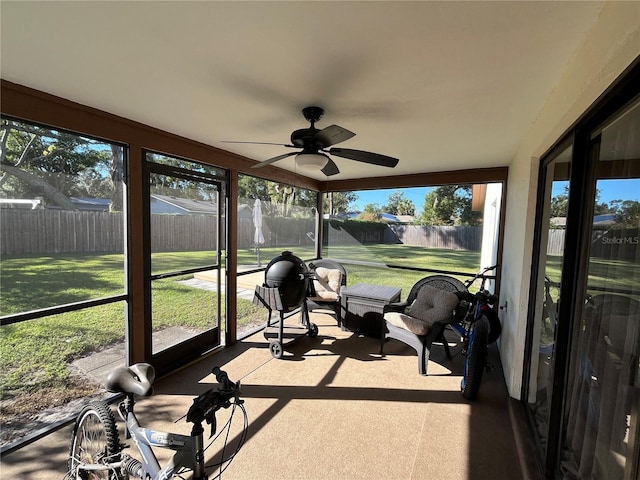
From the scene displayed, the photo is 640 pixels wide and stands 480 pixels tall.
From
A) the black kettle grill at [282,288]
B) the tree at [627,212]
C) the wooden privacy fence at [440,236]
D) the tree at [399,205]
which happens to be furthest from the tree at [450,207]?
the tree at [627,212]

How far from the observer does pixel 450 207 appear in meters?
4.62

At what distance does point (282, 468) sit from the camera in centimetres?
192

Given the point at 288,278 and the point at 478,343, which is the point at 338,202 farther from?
the point at 478,343

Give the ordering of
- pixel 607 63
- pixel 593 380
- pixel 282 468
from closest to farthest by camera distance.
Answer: pixel 607 63 → pixel 593 380 → pixel 282 468

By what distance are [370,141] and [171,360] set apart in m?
3.09

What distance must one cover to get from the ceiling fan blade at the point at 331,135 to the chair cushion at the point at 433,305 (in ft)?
7.29

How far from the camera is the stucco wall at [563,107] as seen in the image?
1.01 m

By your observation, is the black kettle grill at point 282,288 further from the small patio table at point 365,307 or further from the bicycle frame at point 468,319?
the bicycle frame at point 468,319

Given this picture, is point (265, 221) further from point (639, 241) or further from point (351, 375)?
point (639, 241)

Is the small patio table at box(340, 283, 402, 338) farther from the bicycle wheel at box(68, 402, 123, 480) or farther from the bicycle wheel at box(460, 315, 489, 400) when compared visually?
the bicycle wheel at box(68, 402, 123, 480)

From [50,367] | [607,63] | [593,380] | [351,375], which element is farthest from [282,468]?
[607,63]

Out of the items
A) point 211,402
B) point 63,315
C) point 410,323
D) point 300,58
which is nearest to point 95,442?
point 211,402

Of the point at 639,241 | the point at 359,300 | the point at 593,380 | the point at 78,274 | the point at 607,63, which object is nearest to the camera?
the point at 639,241

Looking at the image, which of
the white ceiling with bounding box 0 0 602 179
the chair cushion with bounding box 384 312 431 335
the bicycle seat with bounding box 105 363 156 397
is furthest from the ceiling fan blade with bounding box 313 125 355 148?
the chair cushion with bounding box 384 312 431 335
